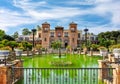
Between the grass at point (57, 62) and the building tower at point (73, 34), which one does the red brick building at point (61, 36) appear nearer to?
the building tower at point (73, 34)

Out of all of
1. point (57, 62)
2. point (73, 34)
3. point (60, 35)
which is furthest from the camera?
point (60, 35)

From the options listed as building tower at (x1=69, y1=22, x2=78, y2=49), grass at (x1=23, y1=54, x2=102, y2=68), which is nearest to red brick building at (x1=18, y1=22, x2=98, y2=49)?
building tower at (x1=69, y1=22, x2=78, y2=49)

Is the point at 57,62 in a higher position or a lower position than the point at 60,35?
lower

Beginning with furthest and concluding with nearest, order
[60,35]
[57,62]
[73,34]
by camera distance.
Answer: [60,35]
[73,34]
[57,62]

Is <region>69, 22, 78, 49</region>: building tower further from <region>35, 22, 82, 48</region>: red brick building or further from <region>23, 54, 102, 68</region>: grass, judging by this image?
<region>23, 54, 102, 68</region>: grass

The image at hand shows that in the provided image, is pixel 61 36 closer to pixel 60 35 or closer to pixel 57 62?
pixel 60 35

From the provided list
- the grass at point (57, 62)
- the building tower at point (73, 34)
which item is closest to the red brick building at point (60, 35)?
the building tower at point (73, 34)

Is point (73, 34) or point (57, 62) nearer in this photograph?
point (57, 62)

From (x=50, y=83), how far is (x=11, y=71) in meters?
1.66

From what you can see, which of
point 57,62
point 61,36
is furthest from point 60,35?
point 57,62

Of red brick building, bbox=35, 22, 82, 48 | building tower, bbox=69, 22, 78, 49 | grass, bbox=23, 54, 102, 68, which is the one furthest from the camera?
red brick building, bbox=35, 22, 82, 48

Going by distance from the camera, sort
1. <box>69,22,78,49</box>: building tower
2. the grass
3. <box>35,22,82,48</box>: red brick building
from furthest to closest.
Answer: <box>35,22,82,48</box>: red brick building → <box>69,22,78,49</box>: building tower → the grass

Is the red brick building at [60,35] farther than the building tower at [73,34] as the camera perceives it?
Yes

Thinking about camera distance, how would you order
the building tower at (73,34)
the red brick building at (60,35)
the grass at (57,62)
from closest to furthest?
the grass at (57,62)
the building tower at (73,34)
the red brick building at (60,35)
